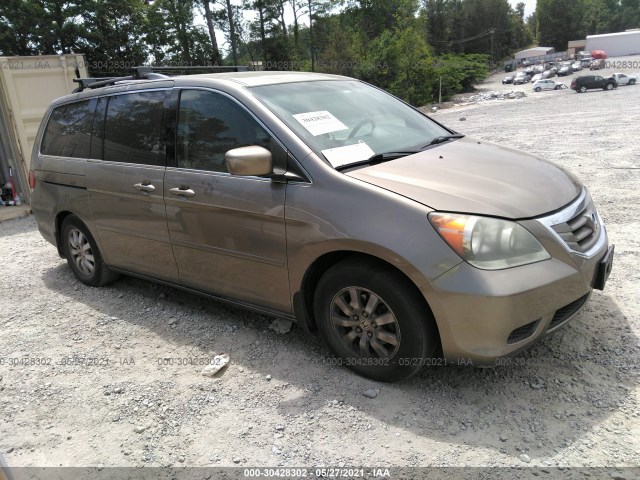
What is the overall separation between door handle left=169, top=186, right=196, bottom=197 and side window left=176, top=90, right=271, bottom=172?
0.17 m

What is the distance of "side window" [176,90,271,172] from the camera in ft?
10.8

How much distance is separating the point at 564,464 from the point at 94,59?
32.4 m

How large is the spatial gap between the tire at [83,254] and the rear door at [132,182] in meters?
0.26

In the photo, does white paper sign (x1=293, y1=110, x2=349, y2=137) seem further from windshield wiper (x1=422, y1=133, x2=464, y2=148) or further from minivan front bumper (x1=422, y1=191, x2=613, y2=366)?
minivan front bumper (x1=422, y1=191, x2=613, y2=366)

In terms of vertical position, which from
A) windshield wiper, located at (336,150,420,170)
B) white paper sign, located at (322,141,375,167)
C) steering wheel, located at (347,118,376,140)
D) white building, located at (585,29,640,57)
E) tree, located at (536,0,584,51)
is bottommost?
windshield wiper, located at (336,150,420,170)

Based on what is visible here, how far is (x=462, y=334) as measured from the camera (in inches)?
100

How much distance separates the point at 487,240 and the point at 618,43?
92245 mm

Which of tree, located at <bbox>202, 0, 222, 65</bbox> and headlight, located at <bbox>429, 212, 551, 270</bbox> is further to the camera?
tree, located at <bbox>202, 0, 222, 65</bbox>

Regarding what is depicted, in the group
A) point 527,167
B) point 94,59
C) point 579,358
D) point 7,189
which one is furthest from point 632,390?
point 94,59

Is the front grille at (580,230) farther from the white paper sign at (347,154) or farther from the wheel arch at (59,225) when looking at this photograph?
the wheel arch at (59,225)

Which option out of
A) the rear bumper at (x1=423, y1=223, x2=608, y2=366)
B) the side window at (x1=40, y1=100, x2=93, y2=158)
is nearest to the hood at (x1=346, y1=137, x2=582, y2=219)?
the rear bumper at (x1=423, y1=223, x2=608, y2=366)

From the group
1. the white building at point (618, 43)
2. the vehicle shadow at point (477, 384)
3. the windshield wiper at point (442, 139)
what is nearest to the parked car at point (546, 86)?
the white building at point (618, 43)

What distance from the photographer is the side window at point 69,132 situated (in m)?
4.49

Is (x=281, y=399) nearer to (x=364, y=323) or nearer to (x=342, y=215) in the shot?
(x=364, y=323)
